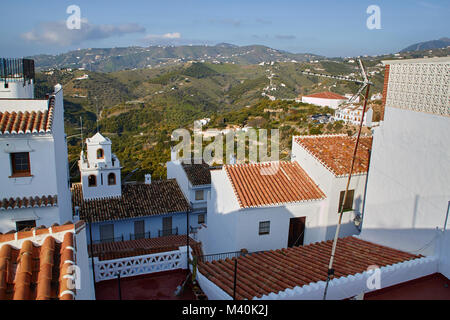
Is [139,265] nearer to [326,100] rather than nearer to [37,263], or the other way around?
[37,263]

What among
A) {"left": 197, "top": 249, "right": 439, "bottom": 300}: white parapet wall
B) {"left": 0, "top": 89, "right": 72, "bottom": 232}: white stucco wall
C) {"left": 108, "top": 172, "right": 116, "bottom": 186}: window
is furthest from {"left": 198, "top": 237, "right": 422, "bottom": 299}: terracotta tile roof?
{"left": 108, "top": 172, "right": 116, "bottom": 186}: window

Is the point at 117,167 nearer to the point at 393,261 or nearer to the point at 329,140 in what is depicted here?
the point at 329,140

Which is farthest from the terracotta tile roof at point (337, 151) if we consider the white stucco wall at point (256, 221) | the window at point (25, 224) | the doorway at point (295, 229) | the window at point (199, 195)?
the window at point (25, 224)

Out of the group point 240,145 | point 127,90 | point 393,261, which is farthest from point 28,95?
point 127,90

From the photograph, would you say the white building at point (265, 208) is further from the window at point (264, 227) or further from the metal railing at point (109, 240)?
the metal railing at point (109, 240)

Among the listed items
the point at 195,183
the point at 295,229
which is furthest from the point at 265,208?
the point at 195,183

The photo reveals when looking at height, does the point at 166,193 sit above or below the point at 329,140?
below
